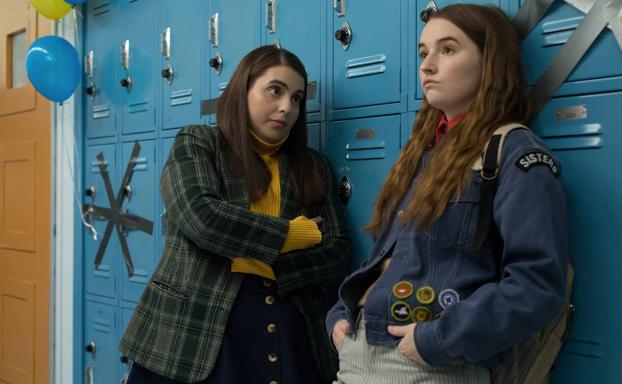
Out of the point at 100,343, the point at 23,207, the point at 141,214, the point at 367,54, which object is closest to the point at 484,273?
the point at 367,54

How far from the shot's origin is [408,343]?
150cm

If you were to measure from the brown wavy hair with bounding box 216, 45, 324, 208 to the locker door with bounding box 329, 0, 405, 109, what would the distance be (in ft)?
0.61

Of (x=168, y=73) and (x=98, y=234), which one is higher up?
(x=168, y=73)

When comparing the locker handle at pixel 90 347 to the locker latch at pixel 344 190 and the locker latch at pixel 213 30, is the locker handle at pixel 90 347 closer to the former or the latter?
the locker latch at pixel 213 30

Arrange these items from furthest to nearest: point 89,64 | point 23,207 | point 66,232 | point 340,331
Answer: point 23,207 < point 66,232 < point 89,64 < point 340,331

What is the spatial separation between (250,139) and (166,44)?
4.36ft

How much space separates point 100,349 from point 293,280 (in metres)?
2.09

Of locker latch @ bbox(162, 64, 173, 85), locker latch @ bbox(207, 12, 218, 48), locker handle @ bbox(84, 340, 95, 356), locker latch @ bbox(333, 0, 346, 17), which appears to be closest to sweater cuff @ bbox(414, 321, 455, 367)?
locker latch @ bbox(333, 0, 346, 17)

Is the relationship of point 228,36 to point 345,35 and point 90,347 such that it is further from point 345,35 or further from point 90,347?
point 90,347

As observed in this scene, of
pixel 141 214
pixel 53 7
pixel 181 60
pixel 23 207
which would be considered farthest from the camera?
pixel 23 207

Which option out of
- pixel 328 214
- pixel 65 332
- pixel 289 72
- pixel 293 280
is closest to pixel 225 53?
pixel 289 72

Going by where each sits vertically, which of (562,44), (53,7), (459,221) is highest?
(53,7)

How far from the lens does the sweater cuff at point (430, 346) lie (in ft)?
4.70

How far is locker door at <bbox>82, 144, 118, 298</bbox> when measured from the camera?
3.71 metres
